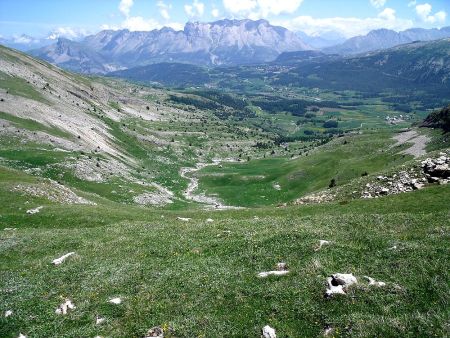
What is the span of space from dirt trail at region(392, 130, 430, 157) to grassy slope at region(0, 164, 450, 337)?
80.7 meters

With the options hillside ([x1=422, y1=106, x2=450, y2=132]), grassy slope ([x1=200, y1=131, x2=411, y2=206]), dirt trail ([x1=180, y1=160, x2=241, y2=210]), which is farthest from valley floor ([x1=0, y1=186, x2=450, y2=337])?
hillside ([x1=422, y1=106, x2=450, y2=132])

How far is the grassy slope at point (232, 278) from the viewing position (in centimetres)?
2242

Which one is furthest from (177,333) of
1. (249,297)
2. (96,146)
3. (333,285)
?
(96,146)

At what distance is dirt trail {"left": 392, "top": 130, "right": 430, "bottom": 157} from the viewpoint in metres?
109

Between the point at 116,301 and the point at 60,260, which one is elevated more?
the point at 116,301

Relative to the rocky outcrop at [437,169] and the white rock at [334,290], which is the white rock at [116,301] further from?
the rocky outcrop at [437,169]

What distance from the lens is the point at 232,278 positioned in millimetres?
27703

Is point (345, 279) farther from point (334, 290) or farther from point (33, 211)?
point (33, 211)

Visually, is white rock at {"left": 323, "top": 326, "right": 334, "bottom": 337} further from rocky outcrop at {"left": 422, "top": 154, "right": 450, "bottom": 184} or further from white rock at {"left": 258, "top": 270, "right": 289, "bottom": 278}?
rocky outcrop at {"left": 422, "top": 154, "right": 450, "bottom": 184}

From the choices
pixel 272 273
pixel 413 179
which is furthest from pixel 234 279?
pixel 413 179

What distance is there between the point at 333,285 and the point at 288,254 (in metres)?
5.88

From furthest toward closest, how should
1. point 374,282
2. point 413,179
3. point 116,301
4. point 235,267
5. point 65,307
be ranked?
1. point 413,179
2. point 235,267
3. point 116,301
4. point 65,307
5. point 374,282

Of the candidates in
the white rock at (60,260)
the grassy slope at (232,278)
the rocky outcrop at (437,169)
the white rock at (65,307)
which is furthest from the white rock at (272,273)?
the rocky outcrop at (437,169)

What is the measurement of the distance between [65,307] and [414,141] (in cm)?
12315
